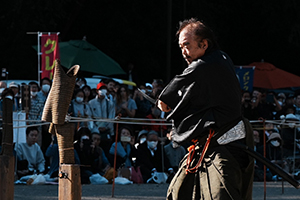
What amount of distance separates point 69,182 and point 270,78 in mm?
15164

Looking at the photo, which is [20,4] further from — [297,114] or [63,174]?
[63,174]

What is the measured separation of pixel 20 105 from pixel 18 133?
0.77 meters

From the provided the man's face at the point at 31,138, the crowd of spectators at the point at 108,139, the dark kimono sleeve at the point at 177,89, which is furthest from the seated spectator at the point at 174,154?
the dark kimono sleeve at the point at 177,89

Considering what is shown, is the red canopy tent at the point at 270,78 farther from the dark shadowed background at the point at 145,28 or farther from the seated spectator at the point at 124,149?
the seated spectator at the point at 124,149

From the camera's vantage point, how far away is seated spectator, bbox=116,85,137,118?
41.5ft

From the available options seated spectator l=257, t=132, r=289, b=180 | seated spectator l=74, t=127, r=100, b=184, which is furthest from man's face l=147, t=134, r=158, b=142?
seated spectator l=257, t=132, r=289, b=180

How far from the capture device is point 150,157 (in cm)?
1194

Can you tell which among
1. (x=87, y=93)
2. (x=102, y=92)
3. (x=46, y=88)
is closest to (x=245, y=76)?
(x=87, y=93)

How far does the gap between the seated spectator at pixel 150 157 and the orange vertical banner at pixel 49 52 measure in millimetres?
3849

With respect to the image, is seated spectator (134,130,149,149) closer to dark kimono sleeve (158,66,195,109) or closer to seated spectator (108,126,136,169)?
seated spectator (108,126,136,169)

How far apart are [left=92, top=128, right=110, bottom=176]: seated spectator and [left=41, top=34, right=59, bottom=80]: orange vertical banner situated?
3662 mm

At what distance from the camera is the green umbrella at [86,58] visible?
1764 centimetres

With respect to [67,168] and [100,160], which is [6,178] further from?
[100,160]

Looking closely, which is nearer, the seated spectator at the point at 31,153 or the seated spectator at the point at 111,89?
the seated spectator at the point at 31,153
